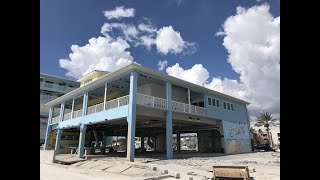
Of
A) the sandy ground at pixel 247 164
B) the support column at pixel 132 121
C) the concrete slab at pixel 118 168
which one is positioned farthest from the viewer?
the support column at pixel 132 121

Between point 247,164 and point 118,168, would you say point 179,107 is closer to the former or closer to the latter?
point 247,164

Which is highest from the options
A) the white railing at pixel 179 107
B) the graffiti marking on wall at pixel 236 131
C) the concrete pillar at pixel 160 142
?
the white railing at pixel 179 107

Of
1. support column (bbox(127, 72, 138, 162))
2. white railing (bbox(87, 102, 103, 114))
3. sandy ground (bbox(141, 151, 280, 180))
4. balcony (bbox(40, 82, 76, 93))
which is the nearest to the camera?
sandy ground (bbox(141, 151, 280, 180))

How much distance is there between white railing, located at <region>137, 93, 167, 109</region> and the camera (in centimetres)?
1908

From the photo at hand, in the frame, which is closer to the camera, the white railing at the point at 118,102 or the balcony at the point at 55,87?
the white railing at the point at 118,102

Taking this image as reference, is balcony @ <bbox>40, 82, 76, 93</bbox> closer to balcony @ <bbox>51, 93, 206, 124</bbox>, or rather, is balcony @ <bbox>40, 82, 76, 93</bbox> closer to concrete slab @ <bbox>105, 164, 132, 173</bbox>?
balcony @ <bbox>51, 93, 206, 124</bbox>

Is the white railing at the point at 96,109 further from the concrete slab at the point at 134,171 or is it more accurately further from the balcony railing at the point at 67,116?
the concrete slab at the point at 134,171

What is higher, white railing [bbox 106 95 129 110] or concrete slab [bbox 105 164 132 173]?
white railing [bbox 106 95 129 110]

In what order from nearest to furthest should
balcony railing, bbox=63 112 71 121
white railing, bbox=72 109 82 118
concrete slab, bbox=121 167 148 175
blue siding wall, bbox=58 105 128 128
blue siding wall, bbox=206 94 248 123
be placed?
concrete slab, bbox=121 167 148 175 < blue siding wall, bbox=58 105 128 128 < white railing, bbox=72 109 82 118 < blue siding wall, bbox=206 94 248 123 < balcony railing, bbox=63 112 71 121

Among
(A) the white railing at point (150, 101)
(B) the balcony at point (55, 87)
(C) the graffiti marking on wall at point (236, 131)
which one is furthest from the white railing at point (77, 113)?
Result: (B) the balcony at point (55, 87)

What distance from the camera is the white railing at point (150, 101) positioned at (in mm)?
19083

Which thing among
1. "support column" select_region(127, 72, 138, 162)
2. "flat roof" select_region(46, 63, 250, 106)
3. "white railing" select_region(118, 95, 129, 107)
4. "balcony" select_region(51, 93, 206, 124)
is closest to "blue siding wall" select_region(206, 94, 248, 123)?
"flat roof" select_region(46, 63, 250, 106)
